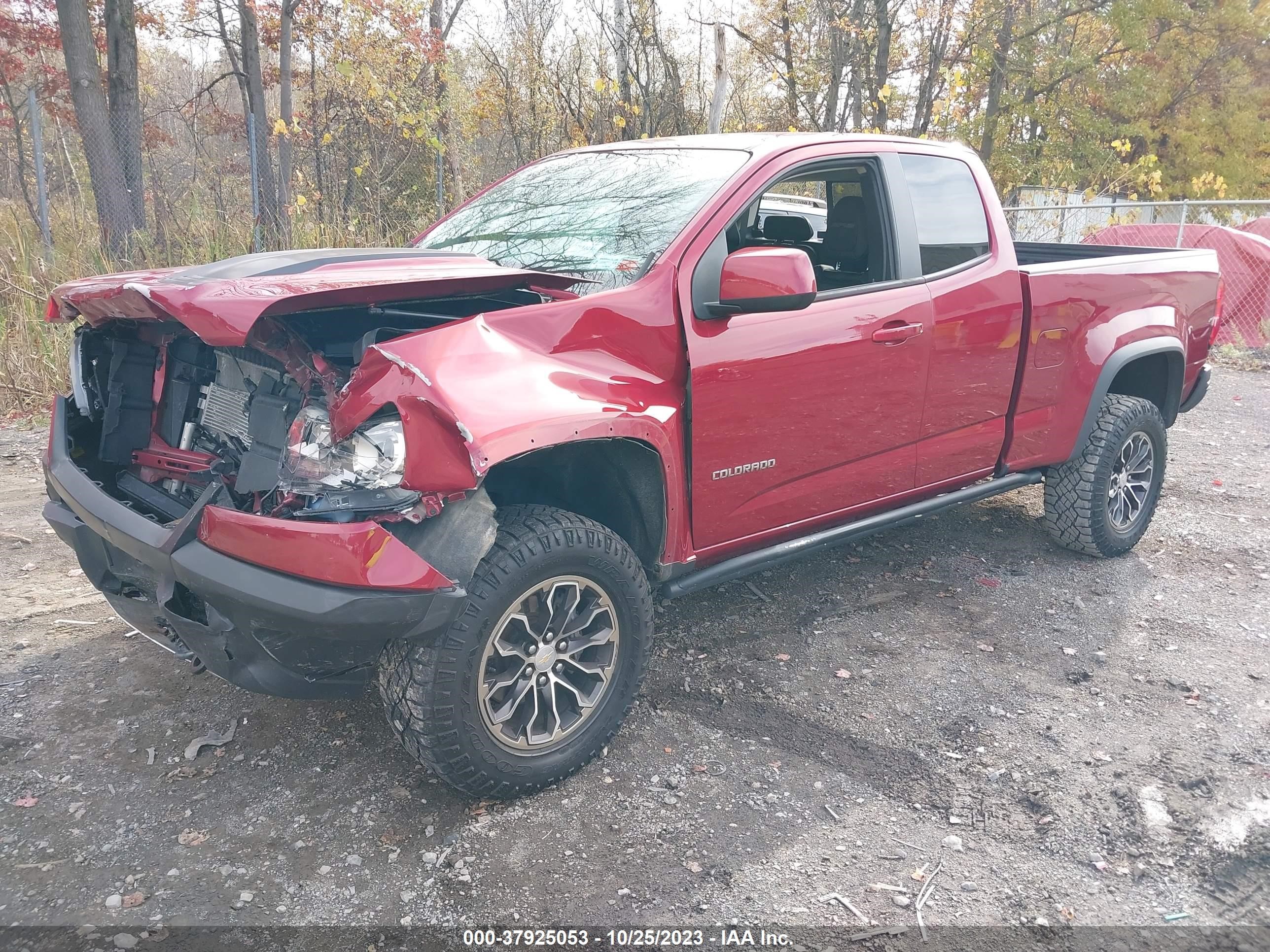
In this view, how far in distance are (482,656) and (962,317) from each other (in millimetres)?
2472

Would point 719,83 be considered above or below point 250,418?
above

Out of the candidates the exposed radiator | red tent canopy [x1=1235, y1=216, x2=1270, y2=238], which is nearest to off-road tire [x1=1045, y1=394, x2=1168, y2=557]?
the exposed radiator

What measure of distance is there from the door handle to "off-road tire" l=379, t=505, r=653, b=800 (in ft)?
4.49

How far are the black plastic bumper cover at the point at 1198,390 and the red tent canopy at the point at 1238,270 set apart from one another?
652cm

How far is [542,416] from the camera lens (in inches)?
95.9

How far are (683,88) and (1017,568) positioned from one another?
337 inches

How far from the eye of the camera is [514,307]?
2.61 m

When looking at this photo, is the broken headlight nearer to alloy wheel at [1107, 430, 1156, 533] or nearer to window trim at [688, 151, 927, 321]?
window trim at [688, 151, 927, 321]

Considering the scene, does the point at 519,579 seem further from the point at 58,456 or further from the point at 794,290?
the point at 58,456

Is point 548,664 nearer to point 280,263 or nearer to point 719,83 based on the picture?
point 280,263

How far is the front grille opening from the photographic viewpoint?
7.88 feet

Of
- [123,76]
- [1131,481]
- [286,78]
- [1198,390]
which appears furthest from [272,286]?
[286,78]

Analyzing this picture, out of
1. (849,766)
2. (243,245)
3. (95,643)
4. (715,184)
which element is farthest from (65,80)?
(849,766)

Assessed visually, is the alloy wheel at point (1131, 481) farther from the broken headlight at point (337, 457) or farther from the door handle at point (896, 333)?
the broken headlight at point (337, 457)
